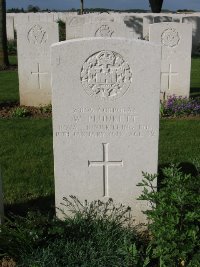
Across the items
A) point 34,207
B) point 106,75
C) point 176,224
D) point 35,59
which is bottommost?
point 34,207

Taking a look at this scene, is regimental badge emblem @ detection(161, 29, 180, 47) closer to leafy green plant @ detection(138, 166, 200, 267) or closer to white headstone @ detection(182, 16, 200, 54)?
leafy green plant @ detection(138, 166, 200, 267)

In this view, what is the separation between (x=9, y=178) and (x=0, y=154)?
91 cm

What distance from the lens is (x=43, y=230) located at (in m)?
3.35

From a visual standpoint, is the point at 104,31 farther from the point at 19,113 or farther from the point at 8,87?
the point at 8,87

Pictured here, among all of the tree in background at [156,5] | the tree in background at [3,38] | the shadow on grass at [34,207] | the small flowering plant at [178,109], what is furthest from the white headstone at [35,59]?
the tree in background at [156,5]

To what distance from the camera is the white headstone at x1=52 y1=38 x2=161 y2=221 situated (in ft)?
10.9

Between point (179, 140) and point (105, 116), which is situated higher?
point (105, 116)

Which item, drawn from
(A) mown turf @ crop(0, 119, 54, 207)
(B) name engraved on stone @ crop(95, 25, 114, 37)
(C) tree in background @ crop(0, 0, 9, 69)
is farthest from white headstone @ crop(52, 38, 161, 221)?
(C) tree in background @ crop(0, 0, 9, 69)

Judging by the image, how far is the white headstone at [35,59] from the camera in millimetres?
7898

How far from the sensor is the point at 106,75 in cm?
342

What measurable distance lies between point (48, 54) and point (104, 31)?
1.26 meters

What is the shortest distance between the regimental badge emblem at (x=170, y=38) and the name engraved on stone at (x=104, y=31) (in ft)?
3.52

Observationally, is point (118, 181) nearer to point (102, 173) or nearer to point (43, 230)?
point (102, 173)

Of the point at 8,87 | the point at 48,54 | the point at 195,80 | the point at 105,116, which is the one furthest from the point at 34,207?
the point at 195,80
